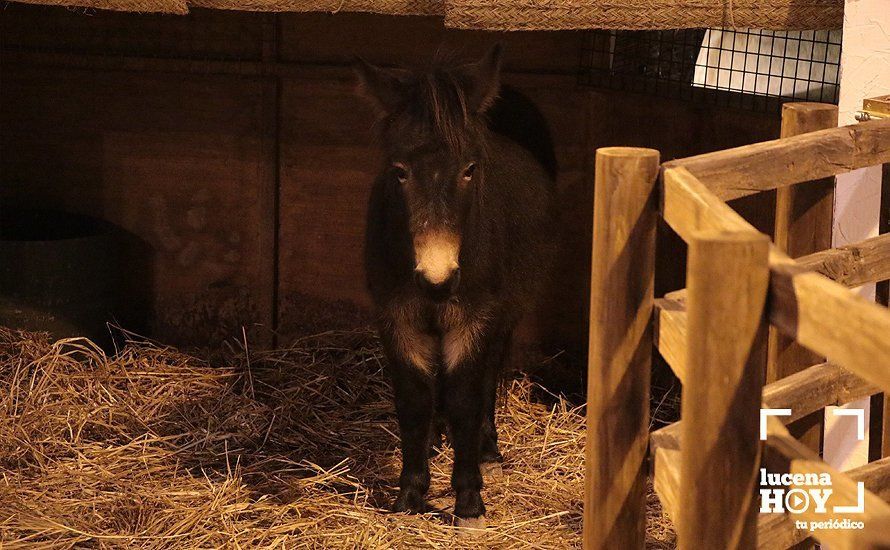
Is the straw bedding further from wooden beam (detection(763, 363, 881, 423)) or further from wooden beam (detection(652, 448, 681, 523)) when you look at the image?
wooden beam (detection(652, 448, 681, 523))

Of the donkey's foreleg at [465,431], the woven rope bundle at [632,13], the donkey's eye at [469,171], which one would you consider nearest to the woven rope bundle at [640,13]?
the woven rope bundle at [632,13]

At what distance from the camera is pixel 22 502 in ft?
14.2

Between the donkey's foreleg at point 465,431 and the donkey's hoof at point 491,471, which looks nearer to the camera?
the donkey's foreleg at point 465,431

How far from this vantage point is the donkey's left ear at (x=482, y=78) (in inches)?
164

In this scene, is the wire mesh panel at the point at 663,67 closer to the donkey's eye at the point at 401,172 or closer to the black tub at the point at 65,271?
the donkey's eye at the point at 401,172

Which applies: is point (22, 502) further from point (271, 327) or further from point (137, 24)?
point (137, 24)

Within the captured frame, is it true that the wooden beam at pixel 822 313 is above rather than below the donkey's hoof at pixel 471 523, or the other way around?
above

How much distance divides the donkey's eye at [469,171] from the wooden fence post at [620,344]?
1.29 m

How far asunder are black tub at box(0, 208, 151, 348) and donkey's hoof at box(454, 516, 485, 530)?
2.46 m

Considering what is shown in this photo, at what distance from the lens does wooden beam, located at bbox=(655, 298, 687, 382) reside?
7.81 ft

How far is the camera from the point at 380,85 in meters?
4.11

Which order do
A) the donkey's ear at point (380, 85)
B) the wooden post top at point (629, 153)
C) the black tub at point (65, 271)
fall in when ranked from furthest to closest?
the black tub at point (65, 271)
the donkey's ear at point (380, 85)
the wooden post top at point (629, 153)

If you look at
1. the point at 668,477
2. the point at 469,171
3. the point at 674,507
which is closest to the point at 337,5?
the point at 469,171

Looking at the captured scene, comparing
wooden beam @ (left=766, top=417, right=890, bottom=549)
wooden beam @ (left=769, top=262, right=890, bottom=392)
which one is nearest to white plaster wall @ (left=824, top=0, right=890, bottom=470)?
wooden beam @ (left=766, top=417, right=890, bottom=549)
